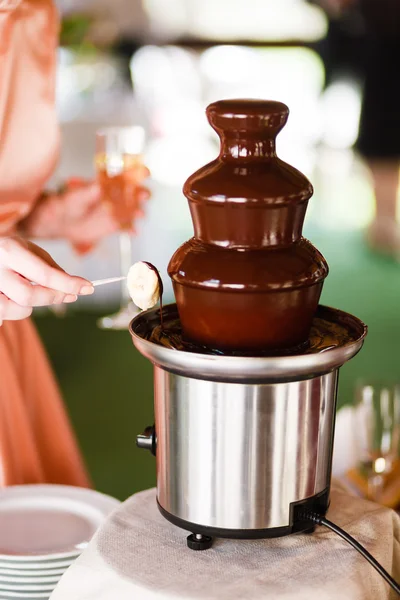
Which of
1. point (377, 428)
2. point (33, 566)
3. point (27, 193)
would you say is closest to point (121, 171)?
point (27, 193)

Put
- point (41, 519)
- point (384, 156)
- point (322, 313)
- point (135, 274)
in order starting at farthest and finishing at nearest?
1. point (384, 156)
2. point (41, 519)
3. point (322, 313)
4. point (135, 274)

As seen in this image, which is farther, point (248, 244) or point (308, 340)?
point (308, 340)

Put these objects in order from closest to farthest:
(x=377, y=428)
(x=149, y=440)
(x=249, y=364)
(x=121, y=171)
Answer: (x=249, y=364), (x=149, y=440), (x=377, y=428), (x=121, y=171)

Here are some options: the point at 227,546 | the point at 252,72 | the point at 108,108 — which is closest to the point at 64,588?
the point at 227,546

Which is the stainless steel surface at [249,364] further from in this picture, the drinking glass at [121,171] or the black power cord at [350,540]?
the drinking glass at [121,171]

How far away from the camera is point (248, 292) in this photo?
3.20 ft

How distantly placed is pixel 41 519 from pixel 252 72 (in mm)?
→ 11606

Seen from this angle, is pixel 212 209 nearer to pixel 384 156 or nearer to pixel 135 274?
pixel 135 274

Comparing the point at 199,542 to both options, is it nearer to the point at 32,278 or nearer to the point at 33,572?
the point at 33,572

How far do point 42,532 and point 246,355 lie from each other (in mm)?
565

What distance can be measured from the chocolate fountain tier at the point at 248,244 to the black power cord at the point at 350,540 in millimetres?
224

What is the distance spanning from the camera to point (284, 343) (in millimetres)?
1036

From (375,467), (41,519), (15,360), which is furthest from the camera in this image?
(15,360)

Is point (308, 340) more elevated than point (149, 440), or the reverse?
point (308, 340)
